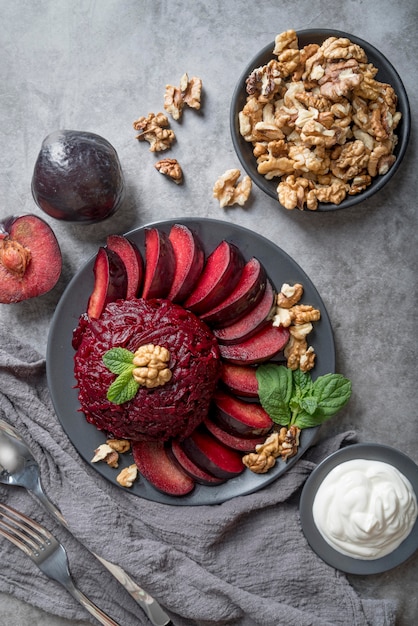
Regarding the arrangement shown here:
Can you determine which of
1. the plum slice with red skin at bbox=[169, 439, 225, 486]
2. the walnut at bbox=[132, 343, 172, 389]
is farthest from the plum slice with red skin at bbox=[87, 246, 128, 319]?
the plum slice with red skin at bbox=[169, 439, 225, 486]

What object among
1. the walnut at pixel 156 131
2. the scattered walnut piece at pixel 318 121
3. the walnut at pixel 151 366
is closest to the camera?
the walnut at pixel 151 366

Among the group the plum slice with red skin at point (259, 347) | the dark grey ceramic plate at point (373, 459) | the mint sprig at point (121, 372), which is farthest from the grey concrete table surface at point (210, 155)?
the mint sprig at point (121, 372)

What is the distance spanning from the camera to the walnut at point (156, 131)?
7.47 ft

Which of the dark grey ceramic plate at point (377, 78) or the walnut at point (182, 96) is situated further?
the walnut at point (182, 96)

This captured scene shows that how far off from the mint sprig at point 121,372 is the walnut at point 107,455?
0.27 metres

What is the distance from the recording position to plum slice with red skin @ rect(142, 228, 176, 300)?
209 centimetres

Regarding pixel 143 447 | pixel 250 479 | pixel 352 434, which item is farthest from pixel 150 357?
pixel 352 434

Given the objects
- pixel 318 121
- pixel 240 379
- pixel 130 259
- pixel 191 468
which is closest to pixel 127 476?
pixel 191 468

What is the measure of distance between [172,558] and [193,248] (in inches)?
37.7

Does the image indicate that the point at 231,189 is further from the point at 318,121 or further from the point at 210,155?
the point at 318,121

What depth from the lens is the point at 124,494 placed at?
222 centimetres

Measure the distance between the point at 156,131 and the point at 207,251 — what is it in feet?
1.47

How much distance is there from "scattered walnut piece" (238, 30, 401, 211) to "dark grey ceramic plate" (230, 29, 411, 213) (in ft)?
0.06

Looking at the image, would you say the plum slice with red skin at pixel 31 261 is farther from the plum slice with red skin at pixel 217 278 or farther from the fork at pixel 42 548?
the fork at pixel 42 548
